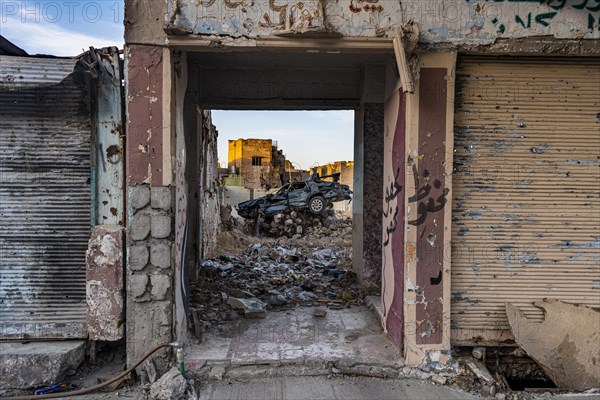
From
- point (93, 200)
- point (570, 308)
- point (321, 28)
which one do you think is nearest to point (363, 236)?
point (570, 308)

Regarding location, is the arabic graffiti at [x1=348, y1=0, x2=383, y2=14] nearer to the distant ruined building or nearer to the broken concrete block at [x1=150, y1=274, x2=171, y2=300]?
the broken concrete block at [x1=150, y1=274, x2=171, y2=300]

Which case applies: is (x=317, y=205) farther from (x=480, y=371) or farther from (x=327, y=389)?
(x=327, y=389)

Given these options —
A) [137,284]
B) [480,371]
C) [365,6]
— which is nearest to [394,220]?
[480,371]

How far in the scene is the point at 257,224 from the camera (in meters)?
13.9

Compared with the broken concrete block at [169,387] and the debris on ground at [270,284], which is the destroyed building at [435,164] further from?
the debris on ground at [270,284]

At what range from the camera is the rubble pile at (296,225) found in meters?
13.4

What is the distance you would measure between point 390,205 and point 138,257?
257 cm

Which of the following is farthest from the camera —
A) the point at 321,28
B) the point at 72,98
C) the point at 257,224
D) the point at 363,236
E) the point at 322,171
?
the point at 322,171

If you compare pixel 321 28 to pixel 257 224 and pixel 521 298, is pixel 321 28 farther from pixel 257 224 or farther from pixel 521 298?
pixel 257 224

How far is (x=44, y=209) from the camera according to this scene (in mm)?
3701

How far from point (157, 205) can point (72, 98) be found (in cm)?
135

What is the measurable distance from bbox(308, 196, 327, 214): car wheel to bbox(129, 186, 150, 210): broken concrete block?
10.5m

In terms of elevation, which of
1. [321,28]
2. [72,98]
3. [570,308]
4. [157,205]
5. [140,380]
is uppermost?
[321,28]

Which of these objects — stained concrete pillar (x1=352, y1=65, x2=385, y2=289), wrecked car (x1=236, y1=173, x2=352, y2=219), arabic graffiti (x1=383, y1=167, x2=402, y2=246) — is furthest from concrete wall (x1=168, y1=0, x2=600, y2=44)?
wrecked car (x1=236, y1=173, x2=352, y2=219)
